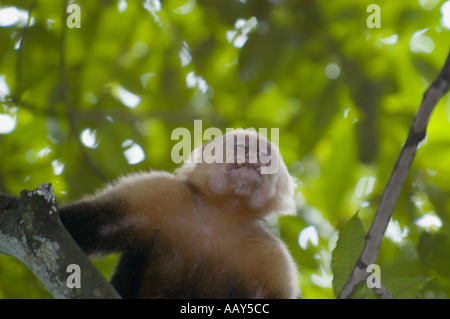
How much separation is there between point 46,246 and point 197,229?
1.24 metres

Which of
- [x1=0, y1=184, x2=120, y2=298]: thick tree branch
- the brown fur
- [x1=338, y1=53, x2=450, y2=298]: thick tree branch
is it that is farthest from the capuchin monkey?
[x1=338, y1=53, x2=450, y2=298]: thick tree branch

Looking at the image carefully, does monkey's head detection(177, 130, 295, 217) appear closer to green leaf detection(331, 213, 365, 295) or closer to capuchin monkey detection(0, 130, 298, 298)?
capuchin monkey detection(0, 130, 298, 298)

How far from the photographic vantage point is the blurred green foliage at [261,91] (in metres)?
3.71

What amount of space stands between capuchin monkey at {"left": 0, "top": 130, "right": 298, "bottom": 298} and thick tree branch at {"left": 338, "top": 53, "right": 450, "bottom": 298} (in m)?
0.93

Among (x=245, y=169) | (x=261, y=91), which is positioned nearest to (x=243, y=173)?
(x=245, y=169)

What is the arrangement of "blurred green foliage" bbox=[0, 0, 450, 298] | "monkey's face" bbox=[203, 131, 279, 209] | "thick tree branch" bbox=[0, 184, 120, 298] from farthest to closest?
"blurred green foliage" bbox=[0, 0, 450, 298] → "monkey's face" bbox=[203, 131, 279, 209] → "thick tree branch" bbox=[0, 184, 120, 298]

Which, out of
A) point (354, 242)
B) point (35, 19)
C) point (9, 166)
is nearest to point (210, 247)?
point (354, 242)

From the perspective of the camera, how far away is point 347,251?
235cm

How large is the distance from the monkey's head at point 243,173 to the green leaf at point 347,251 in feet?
3.43

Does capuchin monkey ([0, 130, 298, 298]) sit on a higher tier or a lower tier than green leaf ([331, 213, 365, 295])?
lower

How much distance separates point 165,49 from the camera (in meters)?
4.73

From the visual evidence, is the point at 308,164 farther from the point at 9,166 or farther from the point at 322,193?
the point at 9,166

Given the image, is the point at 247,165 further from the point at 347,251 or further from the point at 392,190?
the point at 392,190

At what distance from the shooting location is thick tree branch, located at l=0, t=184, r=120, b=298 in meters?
1.95
